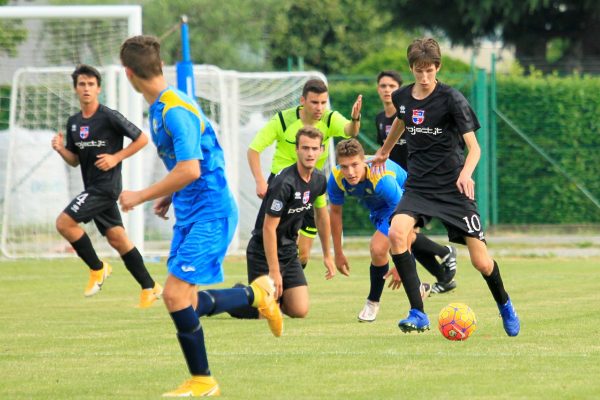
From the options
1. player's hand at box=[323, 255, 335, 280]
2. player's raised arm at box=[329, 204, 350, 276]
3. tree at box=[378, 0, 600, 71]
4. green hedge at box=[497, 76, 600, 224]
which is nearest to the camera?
player's hand at box=[323, 255, 335, 280]

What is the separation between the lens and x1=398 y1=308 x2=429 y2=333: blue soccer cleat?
31.3 ft

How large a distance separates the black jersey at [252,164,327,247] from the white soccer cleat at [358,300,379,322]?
927 millimetres

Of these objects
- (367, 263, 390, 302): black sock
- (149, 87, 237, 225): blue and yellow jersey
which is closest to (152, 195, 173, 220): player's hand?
(149, 87, 237, 225): blue and yellow jersey

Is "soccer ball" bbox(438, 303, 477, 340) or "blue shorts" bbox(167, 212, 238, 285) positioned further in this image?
"soccer ball" bbox(438, 303, 477, 340)

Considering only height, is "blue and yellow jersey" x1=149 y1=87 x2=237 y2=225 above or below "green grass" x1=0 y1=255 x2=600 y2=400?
above

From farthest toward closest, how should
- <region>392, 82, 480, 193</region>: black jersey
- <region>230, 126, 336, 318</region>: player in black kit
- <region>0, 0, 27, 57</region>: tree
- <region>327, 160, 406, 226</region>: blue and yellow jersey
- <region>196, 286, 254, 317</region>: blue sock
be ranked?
<region>0, 0, 27, 57</region>: tree → <region>327, 160, 406, 226</region>: blue and yellow jersey → <region>230, 126, 336, 318</region>: player in black kit → <region>392, 82, 480, 193</region>: black jersey → <region>196, 286, 254, 317</region>: blue sock

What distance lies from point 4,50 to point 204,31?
28014 millimetres

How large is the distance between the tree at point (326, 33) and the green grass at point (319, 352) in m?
29.6

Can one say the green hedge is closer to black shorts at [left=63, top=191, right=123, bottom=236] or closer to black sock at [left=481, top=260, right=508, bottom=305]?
black shorts at [left=63, top=191, right=123, bottom=236]

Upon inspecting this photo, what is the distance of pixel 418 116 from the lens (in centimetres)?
977

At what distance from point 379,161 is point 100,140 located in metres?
3.74

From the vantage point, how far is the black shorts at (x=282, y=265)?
11.4m

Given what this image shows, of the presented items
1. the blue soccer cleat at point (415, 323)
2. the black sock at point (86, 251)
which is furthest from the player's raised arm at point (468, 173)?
the black sock at point (86, 251)

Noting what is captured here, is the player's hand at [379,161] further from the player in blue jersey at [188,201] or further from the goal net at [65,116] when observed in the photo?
the goal net at [65,116]
